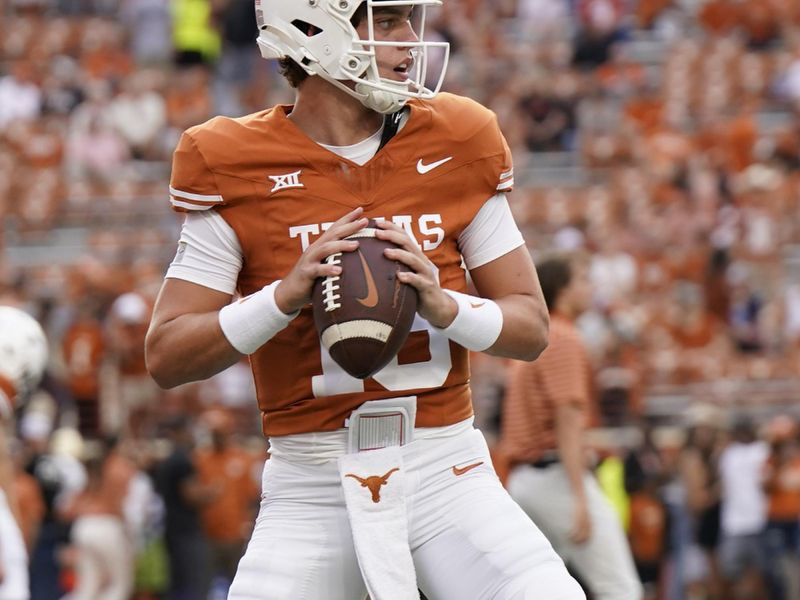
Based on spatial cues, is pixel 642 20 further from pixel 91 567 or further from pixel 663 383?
pixel 91 567

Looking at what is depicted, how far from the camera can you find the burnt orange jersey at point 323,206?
144 inches

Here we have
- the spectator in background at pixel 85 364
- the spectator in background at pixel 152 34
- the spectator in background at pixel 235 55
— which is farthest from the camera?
the spectator in background at pixel 152 34

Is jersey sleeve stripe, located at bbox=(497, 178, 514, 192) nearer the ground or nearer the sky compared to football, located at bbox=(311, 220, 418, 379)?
nearer the sky

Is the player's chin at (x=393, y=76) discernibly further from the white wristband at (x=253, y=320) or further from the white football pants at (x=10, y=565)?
the white football pants at (x=10, y=565)

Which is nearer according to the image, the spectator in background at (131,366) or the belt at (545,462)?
the belt at (545,462)

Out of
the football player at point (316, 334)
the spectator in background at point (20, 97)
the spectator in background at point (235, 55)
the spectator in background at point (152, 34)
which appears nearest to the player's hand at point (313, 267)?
the football player at point (316, 334)

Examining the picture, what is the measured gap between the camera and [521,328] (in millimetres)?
3701

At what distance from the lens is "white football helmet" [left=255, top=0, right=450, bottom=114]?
366 centimetres

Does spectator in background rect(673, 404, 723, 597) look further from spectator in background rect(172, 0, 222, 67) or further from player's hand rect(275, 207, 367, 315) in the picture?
player's hand rect(275, 207, 367, 315)

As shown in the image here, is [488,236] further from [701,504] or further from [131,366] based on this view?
[131,366]

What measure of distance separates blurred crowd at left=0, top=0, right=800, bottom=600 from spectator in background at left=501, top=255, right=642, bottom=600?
3.23 m

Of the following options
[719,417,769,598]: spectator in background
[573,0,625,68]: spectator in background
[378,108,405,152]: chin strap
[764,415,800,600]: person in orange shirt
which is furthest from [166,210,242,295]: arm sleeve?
[573,0,625,68]: spectator in background

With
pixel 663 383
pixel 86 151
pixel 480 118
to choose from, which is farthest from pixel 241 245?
pixel 86 151

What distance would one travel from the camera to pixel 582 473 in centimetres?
640
